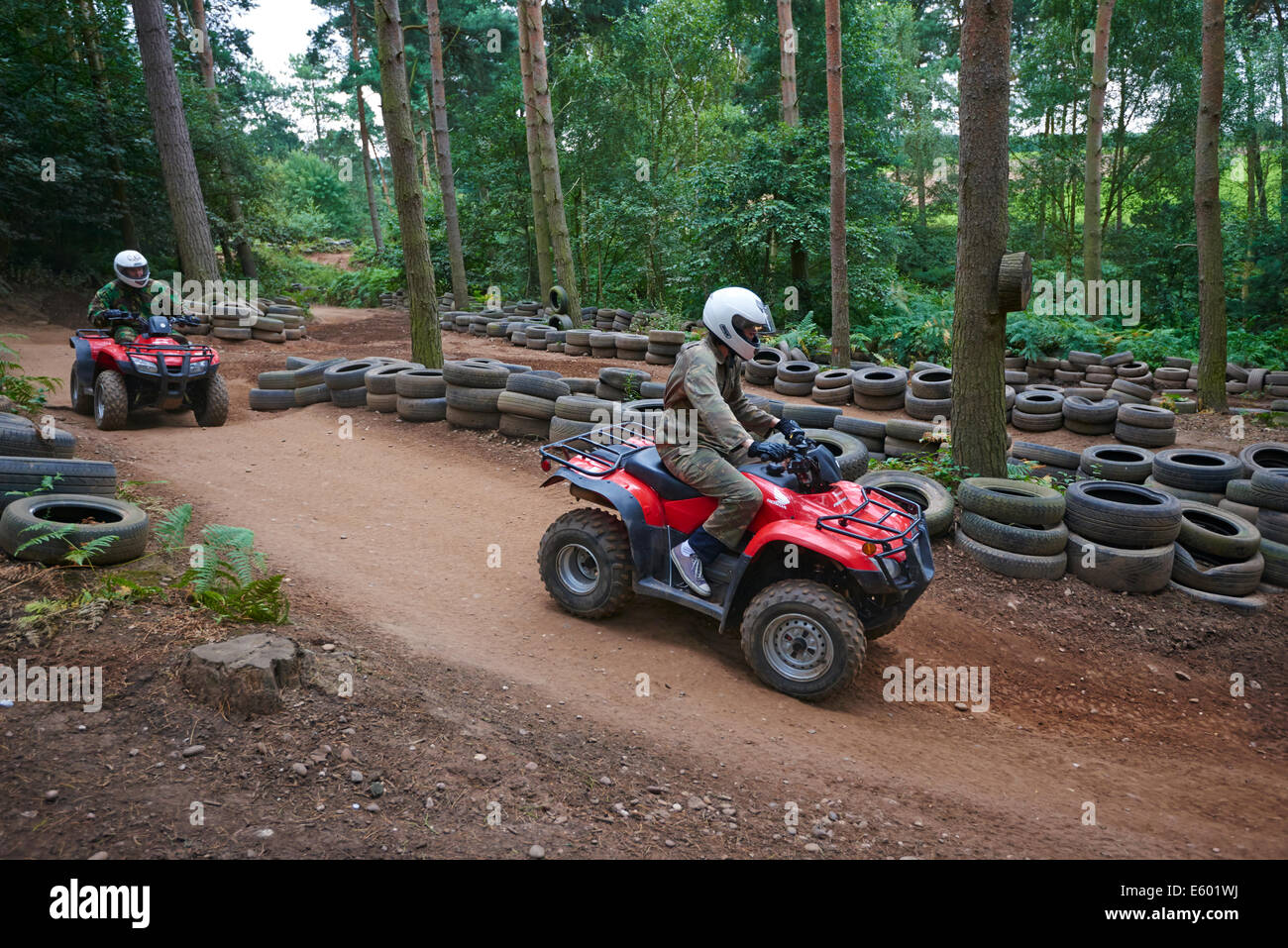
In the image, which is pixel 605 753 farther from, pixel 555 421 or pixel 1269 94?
pixel 1269 94

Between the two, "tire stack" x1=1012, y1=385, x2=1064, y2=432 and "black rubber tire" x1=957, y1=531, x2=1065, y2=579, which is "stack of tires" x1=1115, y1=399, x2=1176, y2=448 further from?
"black rubber tire" x1=957, y1=531, x2=1065, y2=579

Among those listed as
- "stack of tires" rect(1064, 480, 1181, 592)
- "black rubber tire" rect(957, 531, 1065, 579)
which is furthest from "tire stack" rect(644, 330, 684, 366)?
"stack of tires" rect(1064, 480, 1181, 592)

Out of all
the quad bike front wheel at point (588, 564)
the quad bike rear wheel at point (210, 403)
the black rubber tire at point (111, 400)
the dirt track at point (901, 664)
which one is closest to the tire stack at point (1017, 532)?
the dirt track at point (901, 664)

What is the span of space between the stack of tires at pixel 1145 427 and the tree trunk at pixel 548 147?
1261 centimetres

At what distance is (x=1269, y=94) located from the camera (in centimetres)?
2298

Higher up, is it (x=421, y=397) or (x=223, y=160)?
(x=223, y=160)

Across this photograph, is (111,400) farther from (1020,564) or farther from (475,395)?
(1020,564)

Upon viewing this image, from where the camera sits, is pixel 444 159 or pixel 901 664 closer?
pixel 901 664

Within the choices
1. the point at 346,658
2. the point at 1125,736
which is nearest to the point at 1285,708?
the point at 1125,736

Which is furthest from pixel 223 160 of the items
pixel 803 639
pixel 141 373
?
pixel 803 639

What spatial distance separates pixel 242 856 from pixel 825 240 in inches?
742

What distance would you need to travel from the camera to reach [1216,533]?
700 cm

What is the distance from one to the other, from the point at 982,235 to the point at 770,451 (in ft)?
13.5

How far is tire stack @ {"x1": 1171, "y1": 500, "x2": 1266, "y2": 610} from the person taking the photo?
21.8 feet
